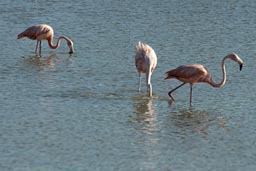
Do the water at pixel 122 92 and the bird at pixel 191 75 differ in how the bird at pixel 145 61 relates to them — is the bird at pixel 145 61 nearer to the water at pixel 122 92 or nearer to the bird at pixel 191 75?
the water at pixel 122 92

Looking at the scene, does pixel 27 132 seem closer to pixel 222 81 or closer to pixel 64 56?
pixel 222 81

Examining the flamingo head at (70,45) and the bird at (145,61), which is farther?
the flamingo head at (70,45)

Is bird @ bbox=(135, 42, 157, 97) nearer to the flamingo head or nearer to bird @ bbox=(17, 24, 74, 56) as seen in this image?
the flamingo head

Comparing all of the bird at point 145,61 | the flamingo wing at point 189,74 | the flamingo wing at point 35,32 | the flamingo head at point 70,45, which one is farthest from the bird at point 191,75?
the flamingo wing at point 35,32

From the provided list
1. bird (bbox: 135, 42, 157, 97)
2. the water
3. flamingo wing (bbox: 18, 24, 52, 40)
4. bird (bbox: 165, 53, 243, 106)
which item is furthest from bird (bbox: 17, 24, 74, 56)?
bird (bbox: 165, 53, 243, 106)

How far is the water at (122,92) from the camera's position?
1085 cm

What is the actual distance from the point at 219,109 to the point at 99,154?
9.51ft

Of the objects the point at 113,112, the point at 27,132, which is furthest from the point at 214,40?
the point at 27,132

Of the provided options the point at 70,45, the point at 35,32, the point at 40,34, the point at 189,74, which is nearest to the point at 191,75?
the point at 189,74

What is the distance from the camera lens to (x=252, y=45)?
16984mm

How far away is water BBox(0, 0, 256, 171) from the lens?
10.9 m

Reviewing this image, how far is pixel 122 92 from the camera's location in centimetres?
1402

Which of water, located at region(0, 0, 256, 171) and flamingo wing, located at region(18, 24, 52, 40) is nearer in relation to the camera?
water, located at region(0, 0, 256, 171)

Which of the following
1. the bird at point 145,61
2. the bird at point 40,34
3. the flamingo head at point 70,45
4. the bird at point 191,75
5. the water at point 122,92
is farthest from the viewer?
the bird at point 40,34
